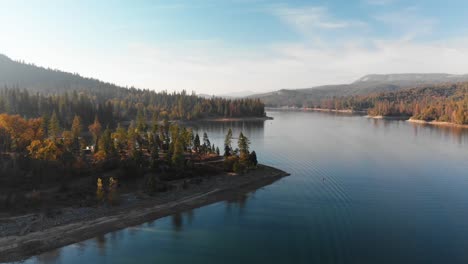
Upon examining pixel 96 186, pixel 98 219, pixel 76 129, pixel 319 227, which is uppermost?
pixel 76 129

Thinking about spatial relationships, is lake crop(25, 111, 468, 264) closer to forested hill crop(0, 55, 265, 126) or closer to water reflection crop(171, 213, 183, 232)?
water reflection crop(171, 213, 183, 232)

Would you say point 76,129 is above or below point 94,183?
above

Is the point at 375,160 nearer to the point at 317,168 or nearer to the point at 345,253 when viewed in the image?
the point at 317,168

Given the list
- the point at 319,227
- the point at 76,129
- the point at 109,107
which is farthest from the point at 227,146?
the point at 109,107

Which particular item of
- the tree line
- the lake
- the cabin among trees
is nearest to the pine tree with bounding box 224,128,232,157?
the cabin among trees

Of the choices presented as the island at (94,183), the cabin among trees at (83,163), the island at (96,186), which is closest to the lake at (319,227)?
the island at (96,186)

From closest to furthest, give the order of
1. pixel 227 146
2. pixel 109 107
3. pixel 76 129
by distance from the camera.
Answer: pixel 227 146, pixel 76 129, pixel 109 107

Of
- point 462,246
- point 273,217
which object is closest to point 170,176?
point 273,217

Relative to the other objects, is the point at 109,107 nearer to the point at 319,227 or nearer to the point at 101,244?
the point at 101,244

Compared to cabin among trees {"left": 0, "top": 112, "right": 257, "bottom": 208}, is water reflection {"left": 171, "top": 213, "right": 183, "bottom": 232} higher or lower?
lower
